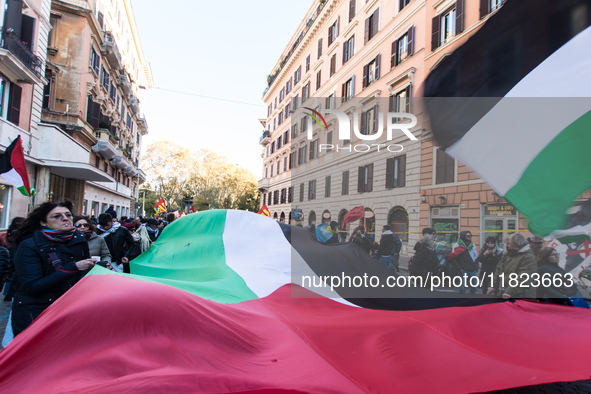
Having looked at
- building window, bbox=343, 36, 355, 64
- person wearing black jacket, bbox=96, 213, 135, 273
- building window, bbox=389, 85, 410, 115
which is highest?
building window, bbox=343, 36, 355, 64

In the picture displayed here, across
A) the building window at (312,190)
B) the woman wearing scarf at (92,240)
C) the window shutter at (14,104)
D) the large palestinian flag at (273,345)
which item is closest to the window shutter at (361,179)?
the building window at (312,190)

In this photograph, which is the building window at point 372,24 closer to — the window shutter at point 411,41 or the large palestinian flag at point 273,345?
the window shutter at point 411,41

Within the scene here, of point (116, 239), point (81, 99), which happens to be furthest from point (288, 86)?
point (116, 239)

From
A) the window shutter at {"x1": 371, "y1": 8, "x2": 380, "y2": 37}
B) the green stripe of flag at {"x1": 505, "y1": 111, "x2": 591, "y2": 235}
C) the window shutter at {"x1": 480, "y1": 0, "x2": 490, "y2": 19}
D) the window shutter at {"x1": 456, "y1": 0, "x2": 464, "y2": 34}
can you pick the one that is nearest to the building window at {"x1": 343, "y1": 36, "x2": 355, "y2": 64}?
the window shutter at {"x1": 371, "y1": 8, "x2": 380, "y2": 37}

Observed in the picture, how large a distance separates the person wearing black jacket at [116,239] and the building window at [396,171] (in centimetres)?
492

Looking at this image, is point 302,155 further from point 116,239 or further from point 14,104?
point 14,104

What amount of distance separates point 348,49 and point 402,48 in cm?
335

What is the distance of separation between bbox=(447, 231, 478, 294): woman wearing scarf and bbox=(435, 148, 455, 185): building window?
59cm

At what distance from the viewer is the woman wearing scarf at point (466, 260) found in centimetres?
336

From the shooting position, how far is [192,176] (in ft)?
148

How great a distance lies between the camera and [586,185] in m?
2.61

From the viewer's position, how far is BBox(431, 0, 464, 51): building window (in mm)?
12191

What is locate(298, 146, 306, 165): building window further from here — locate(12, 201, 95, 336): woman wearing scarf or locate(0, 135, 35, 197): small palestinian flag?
locate(0, 135, 35, 197): small palestinian flag

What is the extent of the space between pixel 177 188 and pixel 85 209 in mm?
21492
